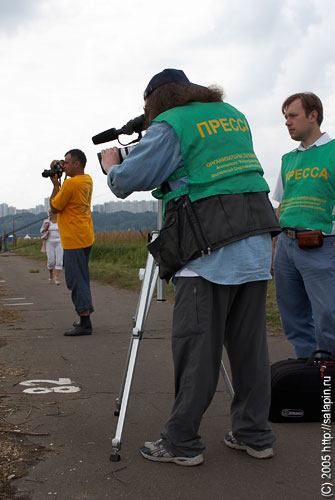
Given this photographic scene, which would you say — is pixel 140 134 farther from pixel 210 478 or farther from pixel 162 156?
pixel 210 478

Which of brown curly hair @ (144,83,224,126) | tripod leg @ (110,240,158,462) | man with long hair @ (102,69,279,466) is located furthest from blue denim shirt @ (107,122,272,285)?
tripod leg @ (110,240,158,462)

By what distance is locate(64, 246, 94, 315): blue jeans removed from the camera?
258 inches

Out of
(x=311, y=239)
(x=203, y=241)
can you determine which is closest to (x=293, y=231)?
(x=311, y=239)

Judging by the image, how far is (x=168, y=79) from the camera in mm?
2955

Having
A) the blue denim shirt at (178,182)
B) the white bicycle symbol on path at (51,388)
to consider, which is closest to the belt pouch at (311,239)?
the blue denim shirt at (178,182)

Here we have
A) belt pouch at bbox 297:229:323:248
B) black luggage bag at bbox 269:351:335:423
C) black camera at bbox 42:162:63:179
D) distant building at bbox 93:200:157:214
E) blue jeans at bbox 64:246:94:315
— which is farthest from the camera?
distant building at bbox 93:200:157:214

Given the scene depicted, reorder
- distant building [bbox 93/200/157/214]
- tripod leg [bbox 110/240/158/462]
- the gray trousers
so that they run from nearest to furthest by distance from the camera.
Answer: the gray trousers → tripod leg [bbox 110/240/158/462] → distant building [bbox 93/200/157/214]

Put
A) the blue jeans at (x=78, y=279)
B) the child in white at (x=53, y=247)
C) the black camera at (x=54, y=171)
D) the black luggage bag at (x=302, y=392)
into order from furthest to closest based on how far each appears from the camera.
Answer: the child in white at (x=53, y=247) < the black camera at (x=54, y=171) < the blue jeans at (x=78, y=279) < the black luggage bag at (x=302, y=392)

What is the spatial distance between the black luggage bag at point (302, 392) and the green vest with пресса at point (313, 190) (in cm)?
93

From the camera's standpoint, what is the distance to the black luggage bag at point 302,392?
346 centimetres

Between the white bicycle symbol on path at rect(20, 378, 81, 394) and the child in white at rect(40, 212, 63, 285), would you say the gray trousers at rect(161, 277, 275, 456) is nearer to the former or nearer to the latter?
the white bicycle symbol on path at rect(20, 378, 81, 394)

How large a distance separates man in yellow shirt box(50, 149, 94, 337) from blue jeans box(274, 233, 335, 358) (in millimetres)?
3046

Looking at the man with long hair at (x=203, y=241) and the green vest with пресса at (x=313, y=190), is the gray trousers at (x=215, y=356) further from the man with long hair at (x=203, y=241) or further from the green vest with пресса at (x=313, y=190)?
the green vest with пресса at (x=313, y=190)

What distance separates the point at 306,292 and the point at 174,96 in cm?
175
